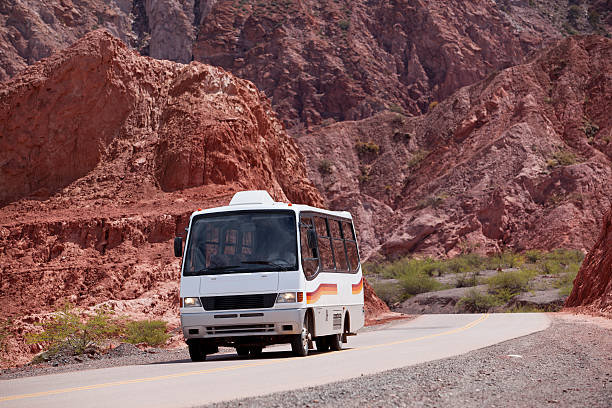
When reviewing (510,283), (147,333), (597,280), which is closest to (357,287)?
(147,333)

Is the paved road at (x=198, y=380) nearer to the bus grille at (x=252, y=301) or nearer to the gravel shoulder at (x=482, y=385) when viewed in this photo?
the gravel shoulder at (x=482, y=385)

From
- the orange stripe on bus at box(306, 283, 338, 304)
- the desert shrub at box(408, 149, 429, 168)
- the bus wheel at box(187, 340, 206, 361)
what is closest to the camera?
the orange stripe on bus at box(306, 283, 338, 304)

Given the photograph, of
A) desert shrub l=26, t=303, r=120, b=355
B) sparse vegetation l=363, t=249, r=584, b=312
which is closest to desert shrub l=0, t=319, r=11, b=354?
desert shrub l=26, t=303, r=120, b=355

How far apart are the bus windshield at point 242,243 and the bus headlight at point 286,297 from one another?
1.68 feet

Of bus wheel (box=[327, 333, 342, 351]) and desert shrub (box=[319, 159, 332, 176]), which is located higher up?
desert shrub (box=[319, 159, 332, 176])

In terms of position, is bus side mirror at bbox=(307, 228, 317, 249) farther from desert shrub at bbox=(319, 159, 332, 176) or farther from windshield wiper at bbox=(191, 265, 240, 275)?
desert shrub at bbox=(319, 159, 332, 176)

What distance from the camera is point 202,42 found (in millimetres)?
133750

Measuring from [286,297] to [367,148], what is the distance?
90.3 metres

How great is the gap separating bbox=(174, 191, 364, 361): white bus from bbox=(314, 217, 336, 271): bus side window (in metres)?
0.03

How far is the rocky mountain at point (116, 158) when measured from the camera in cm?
3238

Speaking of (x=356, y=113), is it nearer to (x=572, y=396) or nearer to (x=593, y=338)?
(x=593, y=338)

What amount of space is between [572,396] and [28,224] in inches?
1087

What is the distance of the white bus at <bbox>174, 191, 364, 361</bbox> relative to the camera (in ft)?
52.7

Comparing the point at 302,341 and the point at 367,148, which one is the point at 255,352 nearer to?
the point at 302,341
